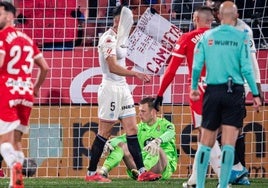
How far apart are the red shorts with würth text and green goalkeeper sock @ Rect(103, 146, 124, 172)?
334 cm

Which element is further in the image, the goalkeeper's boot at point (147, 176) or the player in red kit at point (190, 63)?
the goalkeeper's boot at point (147, 176)

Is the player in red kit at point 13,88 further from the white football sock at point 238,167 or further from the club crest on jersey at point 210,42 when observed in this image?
the white football sock at point 238,167

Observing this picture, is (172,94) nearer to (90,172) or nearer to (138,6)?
(138,6)

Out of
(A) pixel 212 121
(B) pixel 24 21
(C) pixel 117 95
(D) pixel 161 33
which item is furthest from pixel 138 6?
(A) pixel 212 121

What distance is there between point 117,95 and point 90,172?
99cm

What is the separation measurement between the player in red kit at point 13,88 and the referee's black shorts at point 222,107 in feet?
5.59

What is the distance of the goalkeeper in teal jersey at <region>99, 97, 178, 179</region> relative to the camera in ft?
45.1

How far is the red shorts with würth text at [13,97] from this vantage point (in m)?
10.2

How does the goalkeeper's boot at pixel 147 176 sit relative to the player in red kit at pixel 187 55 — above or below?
below

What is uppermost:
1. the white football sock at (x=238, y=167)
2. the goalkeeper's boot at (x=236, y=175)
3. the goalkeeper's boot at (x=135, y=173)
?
the white football sock at (x=238, y=167)

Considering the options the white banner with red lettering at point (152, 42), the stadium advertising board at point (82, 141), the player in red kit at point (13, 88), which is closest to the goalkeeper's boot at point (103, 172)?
the stadium advertising board at point (82, 141)

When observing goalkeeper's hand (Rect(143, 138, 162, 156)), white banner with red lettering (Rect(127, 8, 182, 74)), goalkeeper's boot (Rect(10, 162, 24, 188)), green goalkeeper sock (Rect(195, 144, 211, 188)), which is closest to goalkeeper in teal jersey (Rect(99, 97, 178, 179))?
goalkeeper's hand (Rect(143, 138, 162, 156))

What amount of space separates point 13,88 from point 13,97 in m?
0.09

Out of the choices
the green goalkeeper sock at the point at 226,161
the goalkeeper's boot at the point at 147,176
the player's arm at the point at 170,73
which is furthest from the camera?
the goalkeeper's boot at the point at 147,176
